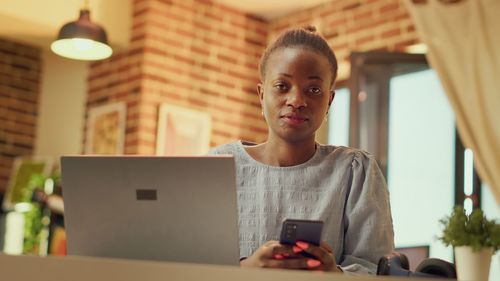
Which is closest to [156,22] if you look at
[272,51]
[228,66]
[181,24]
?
[181,24]

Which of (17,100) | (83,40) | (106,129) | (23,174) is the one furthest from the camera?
(17,100)

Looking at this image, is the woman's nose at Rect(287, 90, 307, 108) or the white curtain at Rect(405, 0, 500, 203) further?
the white curtain at Rect(405, 0, 500, 203)

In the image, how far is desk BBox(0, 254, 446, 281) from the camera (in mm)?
1000

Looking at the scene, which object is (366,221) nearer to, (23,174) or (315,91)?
(315,91)

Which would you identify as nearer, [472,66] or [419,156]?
[472,66]

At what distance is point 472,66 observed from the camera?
17.1ft

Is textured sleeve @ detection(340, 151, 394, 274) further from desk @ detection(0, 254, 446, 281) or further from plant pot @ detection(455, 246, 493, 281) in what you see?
desk @ detection(0, 254, 446, 281)

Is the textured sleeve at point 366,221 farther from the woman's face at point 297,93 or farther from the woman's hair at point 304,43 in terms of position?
the woman's hair at point 304,43

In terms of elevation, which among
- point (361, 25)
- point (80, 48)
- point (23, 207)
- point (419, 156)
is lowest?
point (23, 207)

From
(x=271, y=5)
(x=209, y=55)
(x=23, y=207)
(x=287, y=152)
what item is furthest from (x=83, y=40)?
(x=287, y=152)

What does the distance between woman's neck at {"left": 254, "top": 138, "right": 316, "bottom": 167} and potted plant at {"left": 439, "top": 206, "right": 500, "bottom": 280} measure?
0.40 meters

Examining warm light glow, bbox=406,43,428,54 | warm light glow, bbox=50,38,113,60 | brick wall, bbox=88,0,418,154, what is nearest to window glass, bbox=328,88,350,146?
brick wall, bbox=88,0,418,154

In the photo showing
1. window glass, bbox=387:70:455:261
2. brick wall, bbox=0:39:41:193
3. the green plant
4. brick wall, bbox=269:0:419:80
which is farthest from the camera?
brick wall, bbox=0:39:41:193

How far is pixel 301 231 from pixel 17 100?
20.7ft
